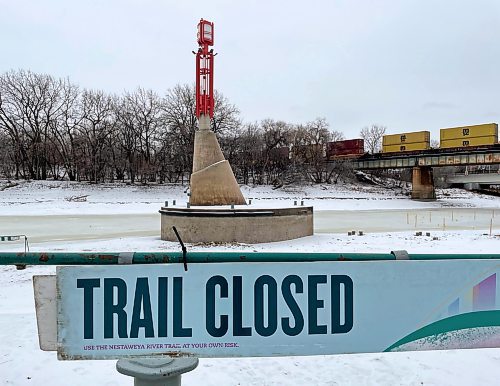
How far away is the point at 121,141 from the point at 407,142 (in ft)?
136

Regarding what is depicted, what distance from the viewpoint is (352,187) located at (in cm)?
6222

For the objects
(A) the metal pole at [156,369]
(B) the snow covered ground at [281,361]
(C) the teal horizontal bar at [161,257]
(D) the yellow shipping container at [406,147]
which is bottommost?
(B) the snow covered ground at [281,361]

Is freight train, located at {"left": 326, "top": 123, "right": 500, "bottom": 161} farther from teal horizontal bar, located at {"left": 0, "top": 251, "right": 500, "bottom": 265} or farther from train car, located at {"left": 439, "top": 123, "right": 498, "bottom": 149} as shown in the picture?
teal horizontal bar, located at {"left": 0, "top": 251, "right": 500, "bottom": 265}

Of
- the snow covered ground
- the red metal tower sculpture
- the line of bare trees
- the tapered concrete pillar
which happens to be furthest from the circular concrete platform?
the line of bare trees

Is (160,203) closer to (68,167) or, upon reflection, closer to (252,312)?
(68,167)

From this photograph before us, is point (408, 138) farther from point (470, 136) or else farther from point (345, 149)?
point (345, 149)

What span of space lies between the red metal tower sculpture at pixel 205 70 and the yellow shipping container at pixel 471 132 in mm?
A: 40621

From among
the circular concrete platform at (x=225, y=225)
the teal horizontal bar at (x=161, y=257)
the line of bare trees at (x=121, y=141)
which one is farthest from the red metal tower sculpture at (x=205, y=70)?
the line of bare trees at (x=121, y=141)

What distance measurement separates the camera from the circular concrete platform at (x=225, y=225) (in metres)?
18.1

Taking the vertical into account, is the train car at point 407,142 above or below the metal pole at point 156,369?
above

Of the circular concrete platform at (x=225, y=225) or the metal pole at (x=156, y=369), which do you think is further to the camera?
the circular concrete platform at (x=225, y=225)

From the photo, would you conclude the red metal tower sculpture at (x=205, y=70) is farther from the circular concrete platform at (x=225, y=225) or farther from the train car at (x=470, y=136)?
the train car at (x=470, y=136)

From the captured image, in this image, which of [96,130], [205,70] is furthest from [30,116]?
[205,70]

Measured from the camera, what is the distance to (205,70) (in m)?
22.4
